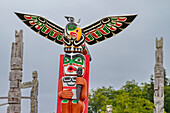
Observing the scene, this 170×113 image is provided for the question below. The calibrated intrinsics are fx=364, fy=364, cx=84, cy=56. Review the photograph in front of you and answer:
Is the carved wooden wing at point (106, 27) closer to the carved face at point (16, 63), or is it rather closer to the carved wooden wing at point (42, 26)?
the carved wooden wing at point (42, 26)

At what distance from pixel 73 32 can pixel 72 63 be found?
128cm

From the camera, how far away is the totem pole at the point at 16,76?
12570mm

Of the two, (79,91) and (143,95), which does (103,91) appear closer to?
(143,95)

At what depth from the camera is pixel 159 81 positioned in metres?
16.2

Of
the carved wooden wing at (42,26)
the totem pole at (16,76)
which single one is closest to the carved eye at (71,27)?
the carved wooden wing at (42,26)

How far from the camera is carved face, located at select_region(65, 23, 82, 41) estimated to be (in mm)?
14172

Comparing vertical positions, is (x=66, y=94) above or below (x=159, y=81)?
below

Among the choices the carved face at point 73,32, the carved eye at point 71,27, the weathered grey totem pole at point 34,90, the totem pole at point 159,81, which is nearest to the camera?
the carved face at point 73,32

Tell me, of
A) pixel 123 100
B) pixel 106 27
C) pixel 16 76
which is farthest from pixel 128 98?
pixel 16 76

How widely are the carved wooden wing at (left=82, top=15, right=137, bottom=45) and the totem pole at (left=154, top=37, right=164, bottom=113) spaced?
2660 millimetres

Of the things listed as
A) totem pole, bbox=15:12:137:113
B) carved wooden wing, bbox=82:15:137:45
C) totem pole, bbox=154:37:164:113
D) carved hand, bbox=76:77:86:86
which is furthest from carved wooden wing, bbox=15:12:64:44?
totem pole, bbox=154:37:164:113

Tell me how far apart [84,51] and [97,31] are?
0.99 m

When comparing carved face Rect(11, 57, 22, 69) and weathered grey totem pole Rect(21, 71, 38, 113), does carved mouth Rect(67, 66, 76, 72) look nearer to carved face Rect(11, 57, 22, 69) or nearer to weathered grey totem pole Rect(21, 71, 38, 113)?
carved face Rect(11, 57, 22, 69)

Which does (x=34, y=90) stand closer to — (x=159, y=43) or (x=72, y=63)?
(x=72, y=63)
